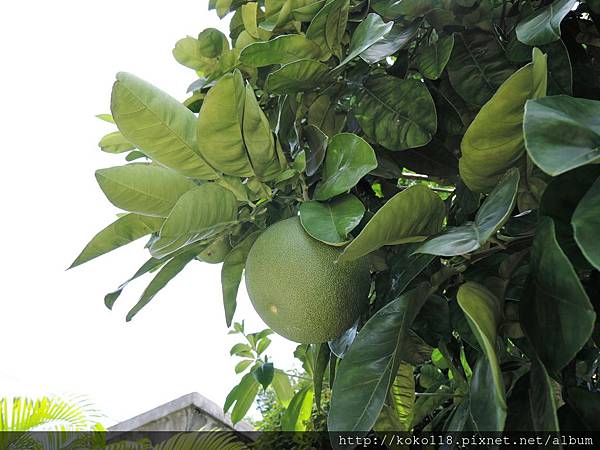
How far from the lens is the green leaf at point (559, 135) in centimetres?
30

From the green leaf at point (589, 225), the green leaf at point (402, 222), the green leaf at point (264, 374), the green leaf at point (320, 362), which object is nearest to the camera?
the green leaf at point (589, 225)

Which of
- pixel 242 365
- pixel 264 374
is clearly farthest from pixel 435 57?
pixel 242 365

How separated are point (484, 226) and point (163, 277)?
331 millimetres

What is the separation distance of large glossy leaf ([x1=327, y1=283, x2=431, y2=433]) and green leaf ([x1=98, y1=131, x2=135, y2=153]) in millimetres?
419

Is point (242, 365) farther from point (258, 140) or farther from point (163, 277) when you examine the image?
point (258, 140)

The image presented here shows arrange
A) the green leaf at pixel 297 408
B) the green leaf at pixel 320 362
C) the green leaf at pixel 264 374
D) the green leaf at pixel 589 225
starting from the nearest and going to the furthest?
the green leaf at pixel 589 225, the green leaf at pixel 320 362, the green leaf at pixel 264 374, the green leaf at pixel 297 408

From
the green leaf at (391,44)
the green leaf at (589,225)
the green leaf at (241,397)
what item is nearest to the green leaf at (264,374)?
the green leaf at (241,397)

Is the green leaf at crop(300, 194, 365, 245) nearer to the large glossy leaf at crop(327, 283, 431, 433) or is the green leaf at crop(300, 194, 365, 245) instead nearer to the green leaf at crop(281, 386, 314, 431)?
the large glossy leaf at crop(327, 283, 431, 433)

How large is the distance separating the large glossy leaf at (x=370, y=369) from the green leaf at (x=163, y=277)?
0.70 feet

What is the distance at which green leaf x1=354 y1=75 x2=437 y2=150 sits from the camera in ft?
1.75

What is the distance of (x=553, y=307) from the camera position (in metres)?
0.34

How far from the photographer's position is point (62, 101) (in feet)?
12.9

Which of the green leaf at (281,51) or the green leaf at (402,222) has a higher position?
the green leaf at (281,51)

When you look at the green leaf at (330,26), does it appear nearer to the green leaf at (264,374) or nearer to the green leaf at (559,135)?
the green leaf at (559,135)
